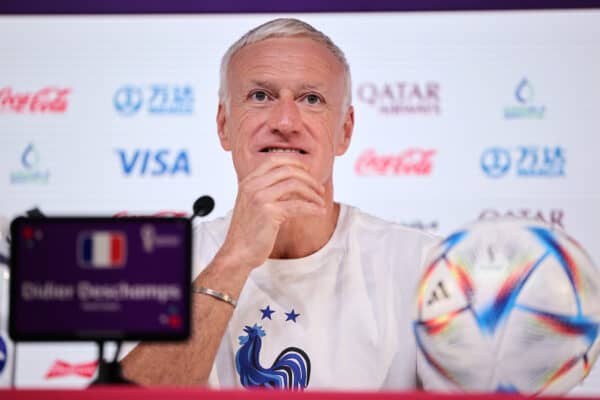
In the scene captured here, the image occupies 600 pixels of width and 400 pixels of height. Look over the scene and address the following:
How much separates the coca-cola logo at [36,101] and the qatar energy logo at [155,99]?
239 millimetres

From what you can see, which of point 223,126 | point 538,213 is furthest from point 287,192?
point 538,213

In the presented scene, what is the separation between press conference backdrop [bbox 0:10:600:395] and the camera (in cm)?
371

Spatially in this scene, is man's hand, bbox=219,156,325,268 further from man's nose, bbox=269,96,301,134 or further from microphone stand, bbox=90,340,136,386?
microphone stand, bbox=90,340,136,386

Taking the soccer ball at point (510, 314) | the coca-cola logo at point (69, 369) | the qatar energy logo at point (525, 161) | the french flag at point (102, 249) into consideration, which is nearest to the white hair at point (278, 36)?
the qatar energy logo at point (525, 161)

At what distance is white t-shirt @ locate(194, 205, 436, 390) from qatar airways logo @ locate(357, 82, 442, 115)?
74 centimetres

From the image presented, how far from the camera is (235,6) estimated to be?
376 centimetres

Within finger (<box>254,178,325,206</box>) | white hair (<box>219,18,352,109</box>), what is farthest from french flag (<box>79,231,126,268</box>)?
white hair (<box>219,18,352,109</box>)

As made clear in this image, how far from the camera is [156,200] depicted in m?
3.71

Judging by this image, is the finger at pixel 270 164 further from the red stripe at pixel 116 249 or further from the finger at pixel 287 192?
the red stripe at pixel 116 249

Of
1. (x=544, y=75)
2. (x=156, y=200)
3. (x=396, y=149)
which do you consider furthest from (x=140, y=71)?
(x=544, y=75)

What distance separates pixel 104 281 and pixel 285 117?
1.61m

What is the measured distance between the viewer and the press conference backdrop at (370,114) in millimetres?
3715

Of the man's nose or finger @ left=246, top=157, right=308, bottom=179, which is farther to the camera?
the man's nose

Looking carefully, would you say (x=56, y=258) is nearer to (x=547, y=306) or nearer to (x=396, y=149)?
(x=547, y=306)
